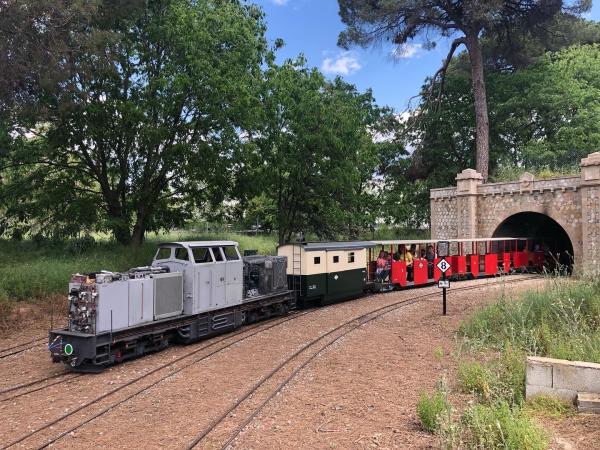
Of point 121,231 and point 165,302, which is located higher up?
point 121,231

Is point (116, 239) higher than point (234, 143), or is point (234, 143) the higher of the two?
point (234, 143)

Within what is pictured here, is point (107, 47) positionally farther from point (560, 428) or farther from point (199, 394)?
point (560, 428)

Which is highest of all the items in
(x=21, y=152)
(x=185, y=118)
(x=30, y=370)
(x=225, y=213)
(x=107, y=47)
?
(x=107, y=47)

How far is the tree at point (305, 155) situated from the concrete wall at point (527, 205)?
6.47 metres

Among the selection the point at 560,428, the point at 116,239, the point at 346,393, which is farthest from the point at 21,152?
the point at 560,428

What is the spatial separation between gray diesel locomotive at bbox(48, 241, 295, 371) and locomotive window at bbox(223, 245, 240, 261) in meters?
0.02

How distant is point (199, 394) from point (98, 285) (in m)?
3.28

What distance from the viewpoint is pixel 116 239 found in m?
21.1

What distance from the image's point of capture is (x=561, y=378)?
269 inches

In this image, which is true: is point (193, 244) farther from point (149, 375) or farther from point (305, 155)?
point (305, 155)

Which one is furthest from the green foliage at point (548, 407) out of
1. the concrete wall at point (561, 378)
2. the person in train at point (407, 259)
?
the person in train at point (407, 259)

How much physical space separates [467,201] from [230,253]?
68.1 ft

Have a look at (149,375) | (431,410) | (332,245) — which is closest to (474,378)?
(431,410)

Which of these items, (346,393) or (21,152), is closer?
(346,393)
